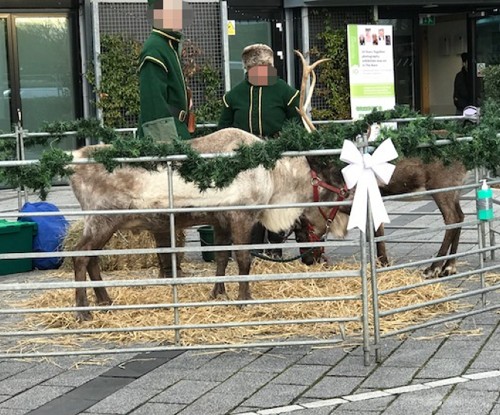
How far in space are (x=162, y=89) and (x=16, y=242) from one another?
325 cm

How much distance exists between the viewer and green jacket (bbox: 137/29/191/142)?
7.58 meters

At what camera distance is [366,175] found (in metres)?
6.09

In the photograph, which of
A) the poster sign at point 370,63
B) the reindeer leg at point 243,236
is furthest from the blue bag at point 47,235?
the poster sign at point 370,63

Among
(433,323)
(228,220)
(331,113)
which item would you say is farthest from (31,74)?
(433,323)

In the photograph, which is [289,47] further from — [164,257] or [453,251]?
[164,257]

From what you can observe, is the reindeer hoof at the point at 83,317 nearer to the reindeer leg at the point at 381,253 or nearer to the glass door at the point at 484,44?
the reindeer leg at the point at 381,253

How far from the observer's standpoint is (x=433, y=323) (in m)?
6.50

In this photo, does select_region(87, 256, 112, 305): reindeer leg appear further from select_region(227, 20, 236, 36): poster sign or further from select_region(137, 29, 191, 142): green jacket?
select_region(227, 20, 236, 36): poster sign

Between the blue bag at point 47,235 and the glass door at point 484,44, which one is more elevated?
the glass door at point 484,44

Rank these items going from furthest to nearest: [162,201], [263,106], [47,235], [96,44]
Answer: [96,44], [47,235], [263,106], [162,201]

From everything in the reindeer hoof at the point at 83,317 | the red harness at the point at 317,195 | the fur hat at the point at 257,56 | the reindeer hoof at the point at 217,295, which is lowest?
the reindeer hoof at the point at 83,317

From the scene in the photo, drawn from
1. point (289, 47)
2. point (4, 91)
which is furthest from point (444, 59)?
point (4, 91)

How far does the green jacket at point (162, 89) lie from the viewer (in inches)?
299

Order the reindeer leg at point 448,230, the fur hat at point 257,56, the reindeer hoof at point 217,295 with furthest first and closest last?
the fur hat at point 257,56
the reindeer leg at point 448,230
the reindeer hoof at point 217,295
